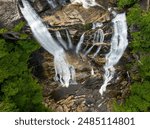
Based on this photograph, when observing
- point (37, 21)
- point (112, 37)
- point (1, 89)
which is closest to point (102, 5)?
point (112, 37)

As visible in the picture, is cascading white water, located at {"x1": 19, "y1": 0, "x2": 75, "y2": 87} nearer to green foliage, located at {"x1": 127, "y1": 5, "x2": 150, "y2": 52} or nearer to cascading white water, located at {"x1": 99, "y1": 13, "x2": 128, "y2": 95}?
cascading white water, located at {"x1": 99, "y1": 13, "x2": 128, "y2": 95}

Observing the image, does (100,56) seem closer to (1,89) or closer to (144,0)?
(144,0)

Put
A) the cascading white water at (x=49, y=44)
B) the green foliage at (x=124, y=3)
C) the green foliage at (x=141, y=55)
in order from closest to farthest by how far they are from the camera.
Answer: the green foliage at (x=141, y=55) → the cascading white water at (x=49, y=44) → the green foliage at (x=124, y=3)

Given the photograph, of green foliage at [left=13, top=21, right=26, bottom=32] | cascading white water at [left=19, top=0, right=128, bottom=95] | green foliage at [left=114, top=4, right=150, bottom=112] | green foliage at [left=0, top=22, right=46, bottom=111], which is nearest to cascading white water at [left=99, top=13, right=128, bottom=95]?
cascading white water at [left=19, top=0, right=128, bottom=95]

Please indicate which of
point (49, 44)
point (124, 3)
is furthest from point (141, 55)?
point (49, 44)

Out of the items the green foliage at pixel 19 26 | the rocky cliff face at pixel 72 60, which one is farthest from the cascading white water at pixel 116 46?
the green foliage at pixel 19 26

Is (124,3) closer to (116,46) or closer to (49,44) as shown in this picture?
(116,46)

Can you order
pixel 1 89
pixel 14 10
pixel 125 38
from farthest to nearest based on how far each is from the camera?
pixel 125 38, pixel 14 10, pixel 1 89

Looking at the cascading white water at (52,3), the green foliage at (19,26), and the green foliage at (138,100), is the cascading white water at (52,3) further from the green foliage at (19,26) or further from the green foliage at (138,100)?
the green foliage at (138,100)
